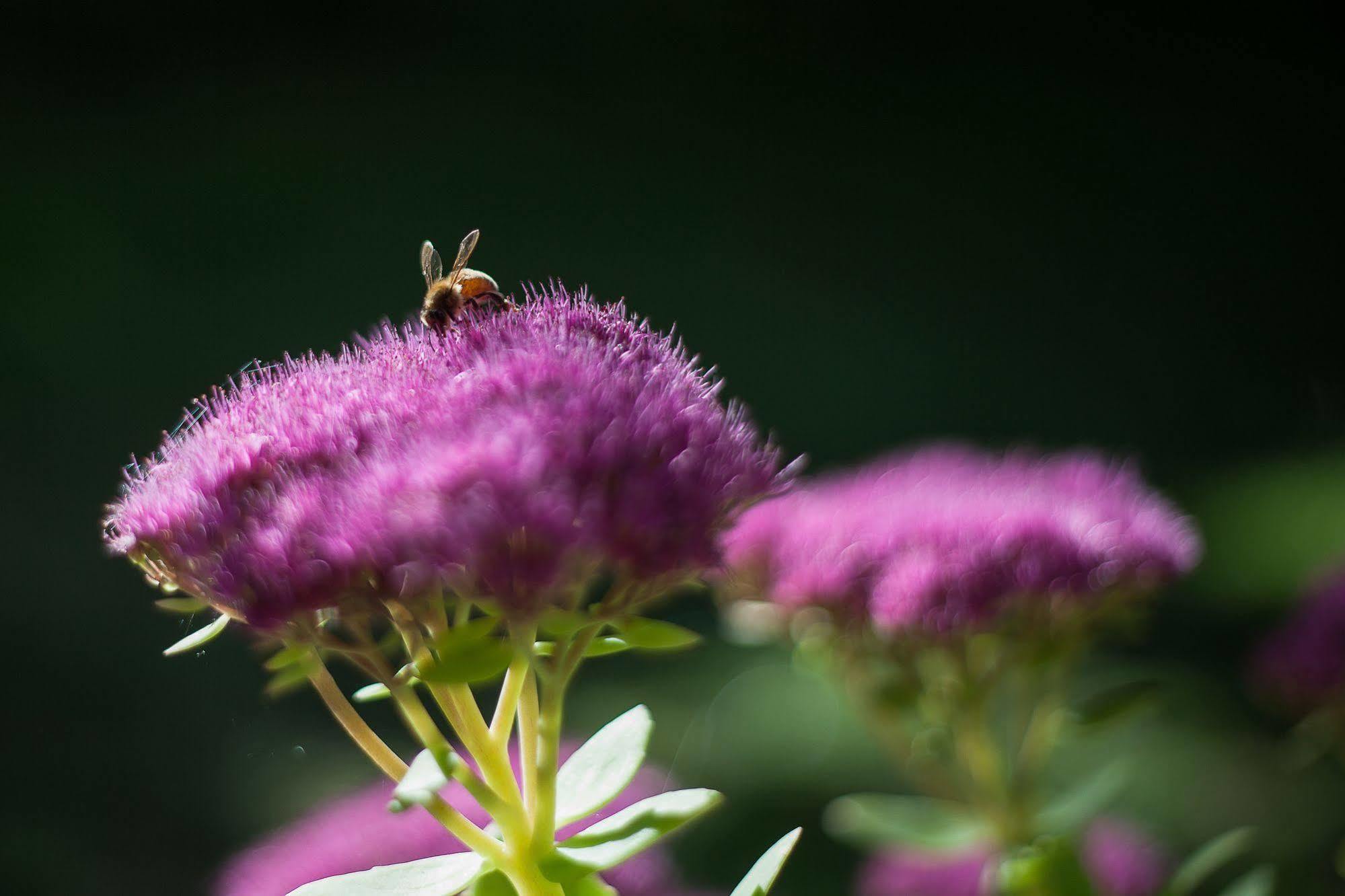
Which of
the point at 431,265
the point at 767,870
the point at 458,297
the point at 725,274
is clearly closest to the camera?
the point at 767,870

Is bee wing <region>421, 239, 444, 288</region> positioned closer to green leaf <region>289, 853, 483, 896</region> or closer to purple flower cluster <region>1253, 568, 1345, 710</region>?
green leaf <region>289, 853, 483, 896</region>

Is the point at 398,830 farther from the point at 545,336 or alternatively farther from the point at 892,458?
the point at 892,458

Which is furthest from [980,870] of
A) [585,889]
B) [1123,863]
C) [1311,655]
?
[585,889]

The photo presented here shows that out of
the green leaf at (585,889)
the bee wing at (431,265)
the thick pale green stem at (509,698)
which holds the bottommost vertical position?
the green leaf at (585,889)

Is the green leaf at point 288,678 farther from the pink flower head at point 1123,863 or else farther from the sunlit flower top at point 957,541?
the pink flower head at point 1123,863

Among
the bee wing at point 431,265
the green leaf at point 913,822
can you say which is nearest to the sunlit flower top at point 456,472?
the bee wing at point 431,265

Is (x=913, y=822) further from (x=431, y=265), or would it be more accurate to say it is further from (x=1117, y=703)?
(x=431, y=265)

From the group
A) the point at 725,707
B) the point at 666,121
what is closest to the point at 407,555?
the point at 725,707
